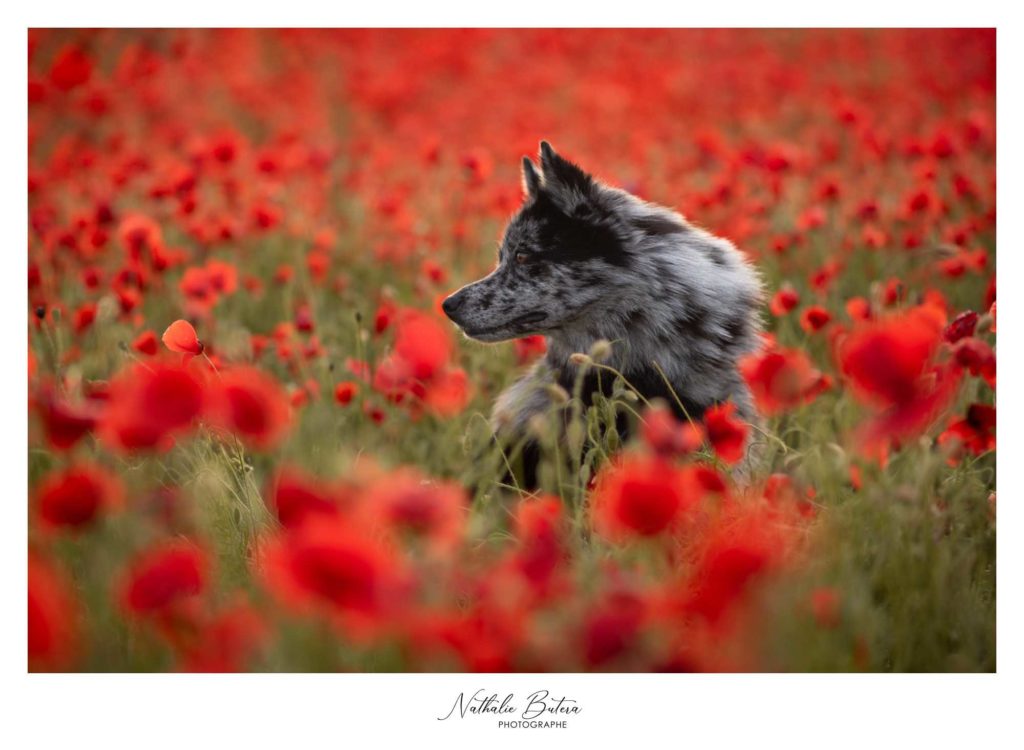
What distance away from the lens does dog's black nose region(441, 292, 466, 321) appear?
9.37ft

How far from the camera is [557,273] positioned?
9.46 feet

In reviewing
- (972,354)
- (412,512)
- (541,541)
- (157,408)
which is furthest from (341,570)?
(972,354)

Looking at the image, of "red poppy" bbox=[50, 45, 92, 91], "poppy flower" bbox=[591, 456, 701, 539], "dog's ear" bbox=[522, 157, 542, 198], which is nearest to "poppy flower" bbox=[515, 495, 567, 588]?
"poppy flower" bbox=[591, 456, 701, 539]

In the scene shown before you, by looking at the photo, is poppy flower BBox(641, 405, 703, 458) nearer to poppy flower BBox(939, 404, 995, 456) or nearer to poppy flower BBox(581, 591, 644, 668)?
poppy flower BBox(581, 591, 644, 668)

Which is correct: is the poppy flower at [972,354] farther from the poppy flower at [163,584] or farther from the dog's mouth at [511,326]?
the poppy flower at [163,584]

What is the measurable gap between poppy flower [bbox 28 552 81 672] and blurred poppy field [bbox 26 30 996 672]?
0.01 metres

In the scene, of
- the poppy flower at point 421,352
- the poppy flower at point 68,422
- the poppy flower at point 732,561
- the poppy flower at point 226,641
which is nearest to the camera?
the poppy flower at point 732,561

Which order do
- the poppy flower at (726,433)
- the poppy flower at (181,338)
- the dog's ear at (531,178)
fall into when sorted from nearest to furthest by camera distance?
the poppy flower at (726,433), the poppy flower at (181,338), the dog's ear at (531,178)

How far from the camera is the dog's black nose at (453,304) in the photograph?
9.37ft

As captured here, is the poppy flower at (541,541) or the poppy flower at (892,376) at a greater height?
the poppy flower at (892,376)

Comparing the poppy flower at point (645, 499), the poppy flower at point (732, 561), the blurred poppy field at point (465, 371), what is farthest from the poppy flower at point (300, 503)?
the poppy flower at point (732, 561)

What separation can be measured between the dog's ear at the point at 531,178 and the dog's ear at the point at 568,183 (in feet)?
0.26

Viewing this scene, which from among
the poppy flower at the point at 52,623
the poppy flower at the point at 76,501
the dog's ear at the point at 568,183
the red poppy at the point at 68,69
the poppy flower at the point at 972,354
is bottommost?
the poppy flower at the point at 52,623
